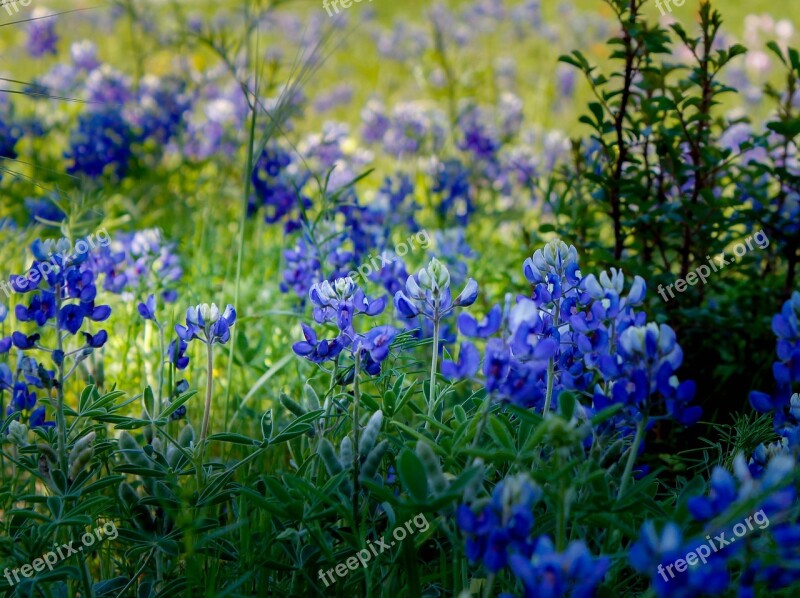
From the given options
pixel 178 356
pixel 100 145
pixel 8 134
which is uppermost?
pixel 8 134

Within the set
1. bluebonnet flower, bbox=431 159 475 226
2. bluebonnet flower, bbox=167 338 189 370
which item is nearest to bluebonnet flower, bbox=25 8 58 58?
bluebonnet flower, bbox=431 159 475 226

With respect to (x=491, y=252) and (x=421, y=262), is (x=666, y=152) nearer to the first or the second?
(x=421, y=262)

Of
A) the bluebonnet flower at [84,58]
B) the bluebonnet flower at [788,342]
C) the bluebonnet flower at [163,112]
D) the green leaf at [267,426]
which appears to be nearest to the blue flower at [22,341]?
the green leaf at [267,426]

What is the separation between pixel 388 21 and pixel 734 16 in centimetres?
524

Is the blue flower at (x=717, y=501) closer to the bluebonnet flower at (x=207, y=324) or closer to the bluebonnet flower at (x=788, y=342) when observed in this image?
the bluebonnet flower at (x=788, y=342)

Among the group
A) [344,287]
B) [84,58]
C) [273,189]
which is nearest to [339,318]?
[344,287]

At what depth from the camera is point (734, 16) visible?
11.7m
